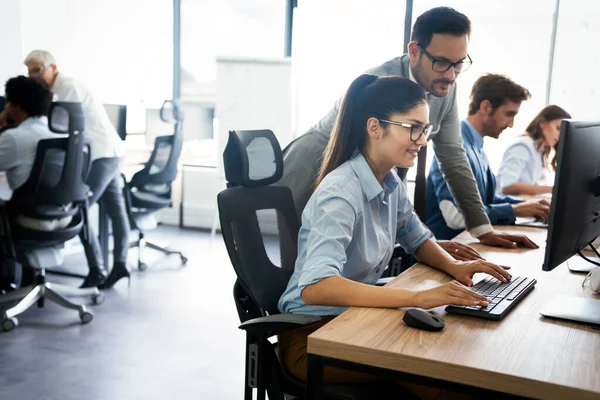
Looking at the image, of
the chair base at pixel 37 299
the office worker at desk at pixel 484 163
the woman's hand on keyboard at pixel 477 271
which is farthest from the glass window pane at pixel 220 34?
the woman's hand on keyboard at pixel 477 271

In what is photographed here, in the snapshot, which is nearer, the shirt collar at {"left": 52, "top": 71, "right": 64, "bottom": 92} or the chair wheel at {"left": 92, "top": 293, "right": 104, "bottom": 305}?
the chair wheel at {"left": 92, "top": 293, "right": 104, "bottom": 305}

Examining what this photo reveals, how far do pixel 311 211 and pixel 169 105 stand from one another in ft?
11.6

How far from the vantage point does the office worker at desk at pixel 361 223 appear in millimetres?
1423

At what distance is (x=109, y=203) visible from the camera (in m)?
4.23

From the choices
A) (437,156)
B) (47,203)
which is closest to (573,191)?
(437,156)

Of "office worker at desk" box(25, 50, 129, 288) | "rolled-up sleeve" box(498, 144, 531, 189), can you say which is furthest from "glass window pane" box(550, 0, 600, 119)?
"office worker at desk" box(25, 50, 129, 288)

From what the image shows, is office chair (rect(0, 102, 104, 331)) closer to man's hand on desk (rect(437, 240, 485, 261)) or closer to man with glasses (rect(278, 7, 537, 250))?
man with glasses (rect(278, 7, 537, 250))

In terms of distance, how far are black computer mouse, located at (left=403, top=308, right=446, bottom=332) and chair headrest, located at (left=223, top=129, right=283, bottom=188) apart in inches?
26.3

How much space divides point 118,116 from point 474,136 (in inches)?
123

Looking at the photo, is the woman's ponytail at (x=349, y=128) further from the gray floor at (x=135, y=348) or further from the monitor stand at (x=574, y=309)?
the gray floor at (x=135, y=348)

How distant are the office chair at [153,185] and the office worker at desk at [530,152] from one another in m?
2.31

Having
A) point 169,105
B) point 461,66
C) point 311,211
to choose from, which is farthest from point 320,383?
point 169,105

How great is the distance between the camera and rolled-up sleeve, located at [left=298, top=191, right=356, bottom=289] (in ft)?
4.75

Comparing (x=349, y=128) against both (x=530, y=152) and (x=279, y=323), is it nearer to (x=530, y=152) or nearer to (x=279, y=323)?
(x=279, y=323)
